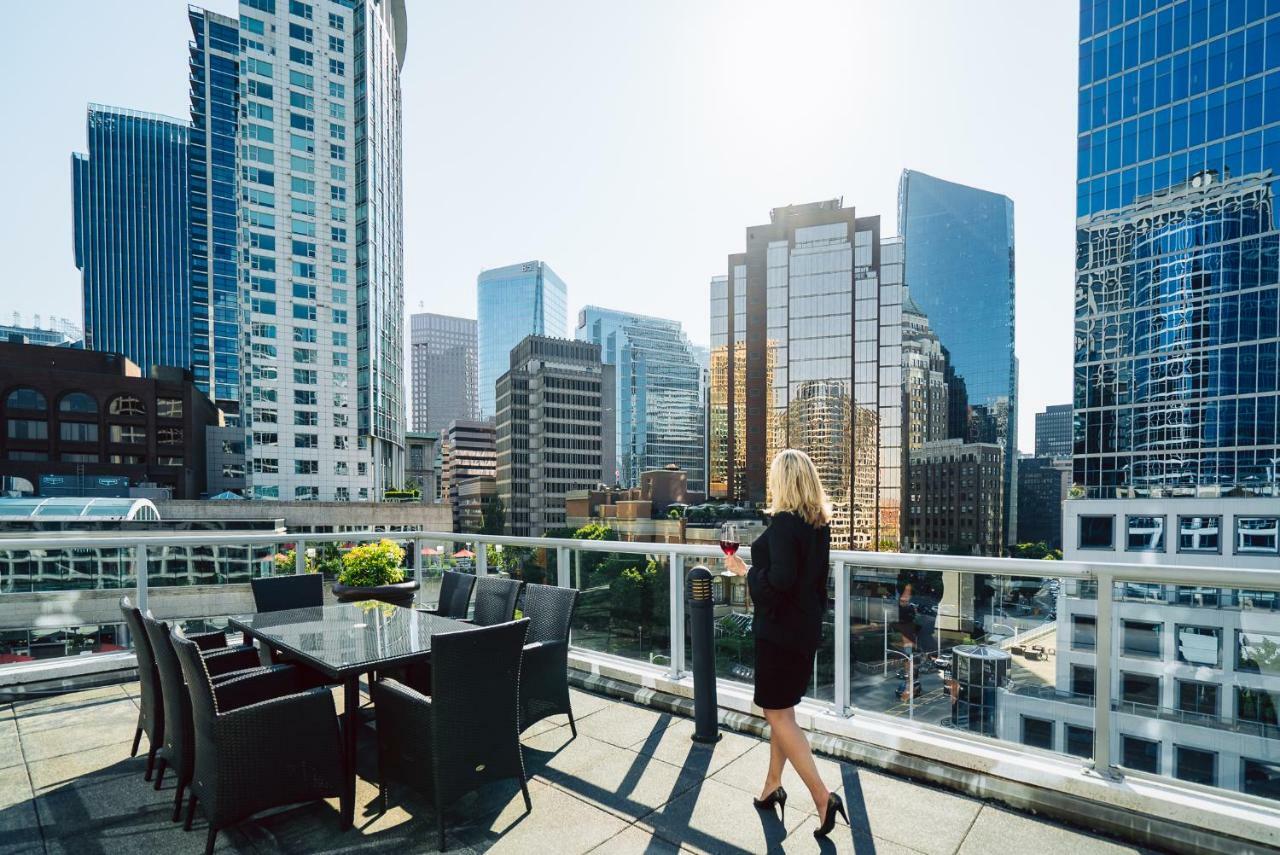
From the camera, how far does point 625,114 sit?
9.48 metres

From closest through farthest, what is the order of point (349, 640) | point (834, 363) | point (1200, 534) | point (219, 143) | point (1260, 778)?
point (1260, 778) < point (349, 640) < point (1200, 534) < point (834, 363) < point (219, 143)

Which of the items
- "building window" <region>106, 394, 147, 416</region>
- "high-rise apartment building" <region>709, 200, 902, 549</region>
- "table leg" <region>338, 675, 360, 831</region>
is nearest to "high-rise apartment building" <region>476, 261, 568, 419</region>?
"high-rise apartment building" <region>709, 200, 902, 549</region>

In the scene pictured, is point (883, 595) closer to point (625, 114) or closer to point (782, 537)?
point (782, 537)

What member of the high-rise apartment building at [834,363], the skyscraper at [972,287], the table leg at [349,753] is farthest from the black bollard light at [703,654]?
the skyscraper at [972,287]

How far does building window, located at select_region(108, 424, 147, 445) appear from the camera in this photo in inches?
1897

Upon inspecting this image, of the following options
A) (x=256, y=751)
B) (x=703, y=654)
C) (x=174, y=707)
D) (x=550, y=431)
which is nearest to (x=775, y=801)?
(x=703, y=654)

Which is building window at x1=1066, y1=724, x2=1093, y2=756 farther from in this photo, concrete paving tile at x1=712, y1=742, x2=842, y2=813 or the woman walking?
the woman walking

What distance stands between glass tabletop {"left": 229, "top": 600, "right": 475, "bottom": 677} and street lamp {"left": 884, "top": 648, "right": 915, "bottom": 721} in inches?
97.8

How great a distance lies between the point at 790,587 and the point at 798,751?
2.36ft

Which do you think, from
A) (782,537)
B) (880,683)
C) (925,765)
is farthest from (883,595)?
(782,537)

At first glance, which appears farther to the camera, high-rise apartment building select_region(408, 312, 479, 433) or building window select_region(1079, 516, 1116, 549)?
high-rise apartment building select_region(408, 312, 479, 433)

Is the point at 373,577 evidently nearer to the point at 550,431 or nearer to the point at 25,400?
the point at 25,400

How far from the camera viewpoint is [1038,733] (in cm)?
297

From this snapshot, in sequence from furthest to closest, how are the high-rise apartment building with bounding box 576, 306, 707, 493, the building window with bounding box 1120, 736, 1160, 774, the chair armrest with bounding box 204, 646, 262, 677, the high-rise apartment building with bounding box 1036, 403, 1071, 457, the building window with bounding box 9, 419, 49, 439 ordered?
the high-rise apartment building with bounding box 1036, 403, 1071, 457, the high-rise apartment building with bounding box 576, 306, 707, 493, the building window with bounding box 9, 419, 49, 439, the chair armrest with bounding box 204, 646, 262, 677, the building window with bounding box 1120, 736, 1160, 774
